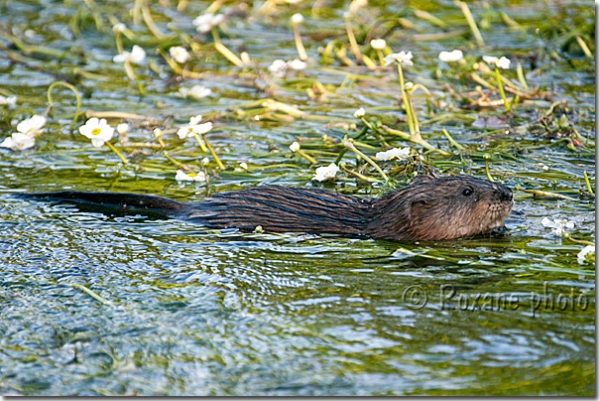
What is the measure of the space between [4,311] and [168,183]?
282 centimetres

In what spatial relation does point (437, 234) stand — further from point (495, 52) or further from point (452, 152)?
point (495, 52)

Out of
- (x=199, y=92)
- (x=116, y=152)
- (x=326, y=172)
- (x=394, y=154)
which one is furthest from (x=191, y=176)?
(x=199, y=92)

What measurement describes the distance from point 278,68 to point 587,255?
539cm

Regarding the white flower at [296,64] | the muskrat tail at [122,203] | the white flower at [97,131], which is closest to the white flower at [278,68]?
the white flower at [296,64]

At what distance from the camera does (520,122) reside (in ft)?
29.9

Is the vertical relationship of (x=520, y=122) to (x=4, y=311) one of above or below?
above

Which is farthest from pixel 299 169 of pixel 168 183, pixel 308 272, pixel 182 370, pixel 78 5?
pixel 78 5

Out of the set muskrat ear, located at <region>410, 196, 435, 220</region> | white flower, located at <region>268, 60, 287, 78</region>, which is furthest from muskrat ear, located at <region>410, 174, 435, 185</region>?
white flower, located at <region>268, 60, 287, 78</region>

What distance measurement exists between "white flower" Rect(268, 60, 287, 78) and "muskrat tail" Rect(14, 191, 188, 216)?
3569 millimetres

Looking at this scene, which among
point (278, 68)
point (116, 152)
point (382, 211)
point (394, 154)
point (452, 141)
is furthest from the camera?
point (278, 68)

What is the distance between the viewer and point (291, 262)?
6.20 m

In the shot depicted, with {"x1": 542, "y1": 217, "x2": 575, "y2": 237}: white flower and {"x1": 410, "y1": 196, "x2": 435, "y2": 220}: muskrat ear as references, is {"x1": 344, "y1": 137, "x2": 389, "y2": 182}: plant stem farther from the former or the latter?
{"x1": 542, "y1": 217, "x2": 575, "y2": 237}: white flower

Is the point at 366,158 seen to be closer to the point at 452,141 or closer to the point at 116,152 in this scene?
the point at 452,141

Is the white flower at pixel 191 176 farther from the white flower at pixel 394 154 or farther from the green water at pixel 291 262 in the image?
the white flower at pixel 394 154
